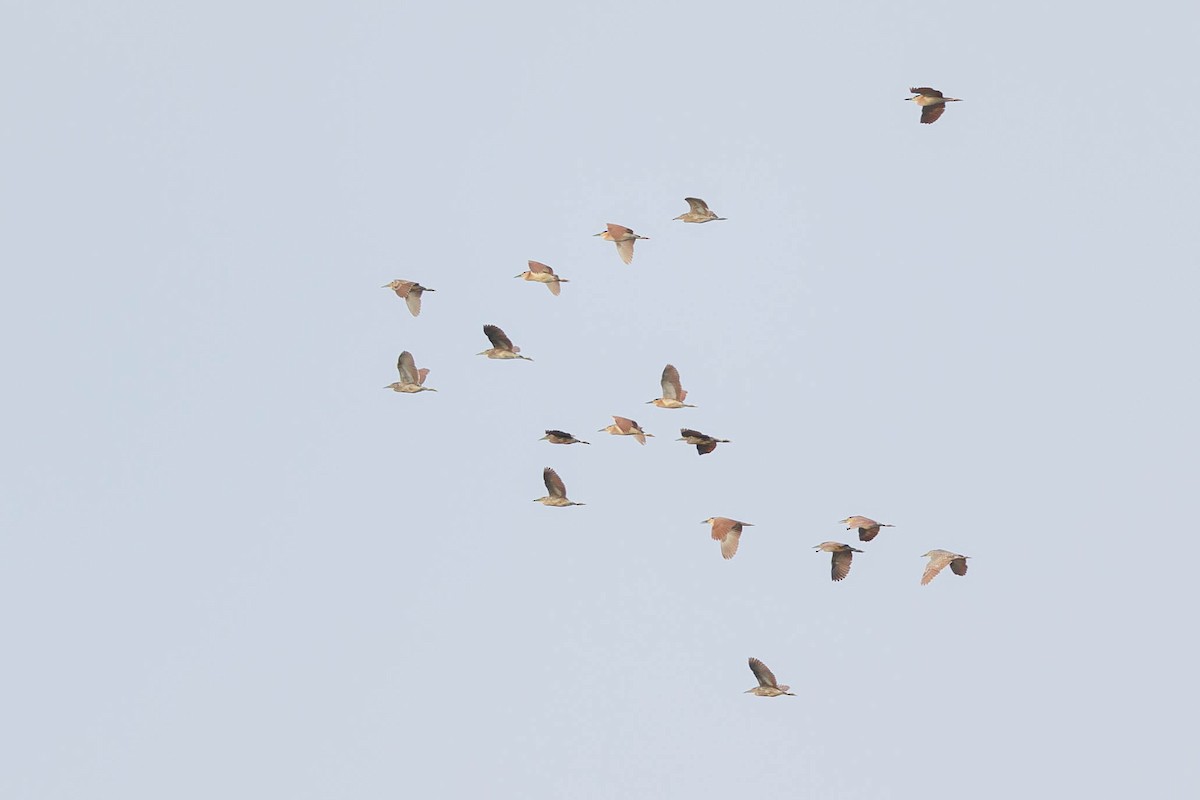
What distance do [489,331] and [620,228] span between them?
411 centimetres

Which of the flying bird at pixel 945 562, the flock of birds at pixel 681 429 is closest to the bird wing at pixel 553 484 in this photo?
the flock of birds at pixel 681 429

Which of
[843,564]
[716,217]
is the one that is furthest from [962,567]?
[716,217]

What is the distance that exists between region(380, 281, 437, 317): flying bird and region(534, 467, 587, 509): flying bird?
5.45 meters

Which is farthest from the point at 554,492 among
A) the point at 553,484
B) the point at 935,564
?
the point at 935,564

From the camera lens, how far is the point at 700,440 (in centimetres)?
5075

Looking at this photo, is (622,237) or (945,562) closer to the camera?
(945,562)

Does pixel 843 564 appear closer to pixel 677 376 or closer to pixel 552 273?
pixel 677 376

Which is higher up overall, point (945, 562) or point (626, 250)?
point (626, 250)

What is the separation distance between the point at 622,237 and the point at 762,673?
11.5 metres

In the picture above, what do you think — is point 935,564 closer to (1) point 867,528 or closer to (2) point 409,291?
(1) point 867,528

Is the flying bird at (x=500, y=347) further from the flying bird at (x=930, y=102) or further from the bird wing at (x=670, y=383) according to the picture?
the flying bird at (x=930, y=102)

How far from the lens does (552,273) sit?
5484 cm

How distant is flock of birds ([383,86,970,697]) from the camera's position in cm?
4931

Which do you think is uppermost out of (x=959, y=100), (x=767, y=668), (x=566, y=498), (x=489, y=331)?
(x=959, y=100)
